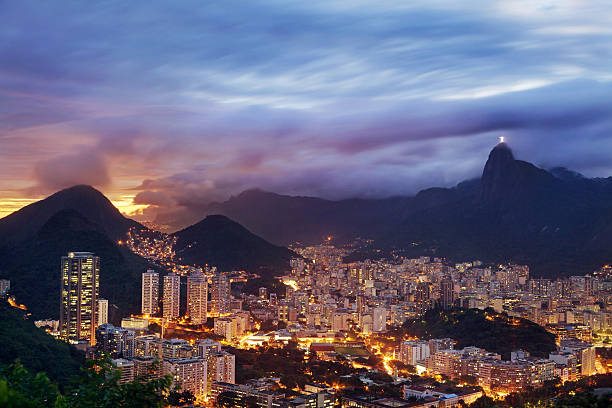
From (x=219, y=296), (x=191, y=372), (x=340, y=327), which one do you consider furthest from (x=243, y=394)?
Result: (x=219, y=296)

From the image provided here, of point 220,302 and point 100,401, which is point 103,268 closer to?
point 220,302

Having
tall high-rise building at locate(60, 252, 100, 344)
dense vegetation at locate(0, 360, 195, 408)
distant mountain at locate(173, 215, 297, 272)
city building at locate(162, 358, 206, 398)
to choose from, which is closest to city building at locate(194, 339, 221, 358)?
city building at locate(162, 358, 206, 398)

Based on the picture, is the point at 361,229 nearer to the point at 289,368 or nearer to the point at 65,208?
the point at 65,208

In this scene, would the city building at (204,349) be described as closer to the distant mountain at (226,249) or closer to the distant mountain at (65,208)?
the distant mountain at (65,208)

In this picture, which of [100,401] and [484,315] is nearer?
[100,401]

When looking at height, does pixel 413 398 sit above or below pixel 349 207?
below

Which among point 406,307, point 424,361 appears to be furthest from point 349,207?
point 424,361

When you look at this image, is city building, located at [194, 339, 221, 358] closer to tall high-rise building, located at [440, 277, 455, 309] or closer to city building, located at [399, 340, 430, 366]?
city building, located at [399, 340, 430, 366]
